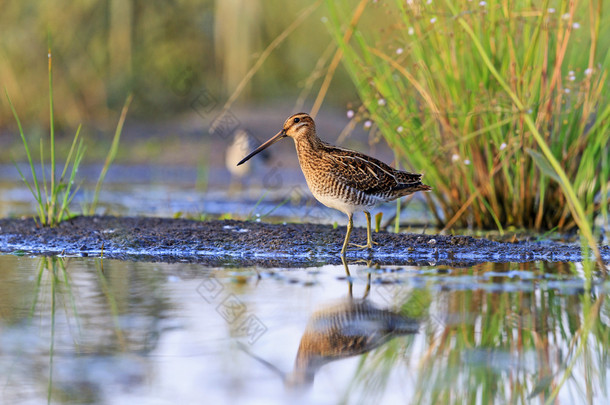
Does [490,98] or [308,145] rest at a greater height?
[490,98]

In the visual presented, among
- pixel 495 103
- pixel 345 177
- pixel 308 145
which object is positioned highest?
pixel 495 103

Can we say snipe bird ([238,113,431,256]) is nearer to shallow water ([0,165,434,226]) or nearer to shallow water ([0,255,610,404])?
shallow water ([0,165,434,226])

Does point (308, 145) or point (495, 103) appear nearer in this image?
point (495, 103)

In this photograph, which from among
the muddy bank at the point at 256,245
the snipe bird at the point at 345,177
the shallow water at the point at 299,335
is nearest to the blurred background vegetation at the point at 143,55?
the muddy bank at the point at 256,245

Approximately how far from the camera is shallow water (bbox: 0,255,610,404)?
2.84 meters

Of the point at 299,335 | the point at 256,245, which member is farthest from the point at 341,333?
the point at 256,245

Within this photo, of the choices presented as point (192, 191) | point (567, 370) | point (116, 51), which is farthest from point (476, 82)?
point (116, 51)

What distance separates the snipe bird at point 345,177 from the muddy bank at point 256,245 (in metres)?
0.25

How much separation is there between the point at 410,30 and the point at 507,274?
2.15 m

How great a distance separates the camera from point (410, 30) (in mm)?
6246

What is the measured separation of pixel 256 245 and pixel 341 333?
7.44ft

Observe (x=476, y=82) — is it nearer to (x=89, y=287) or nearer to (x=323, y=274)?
(x=323, y=274)

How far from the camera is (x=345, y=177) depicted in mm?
5816

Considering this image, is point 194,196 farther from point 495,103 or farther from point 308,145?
point 495,103
